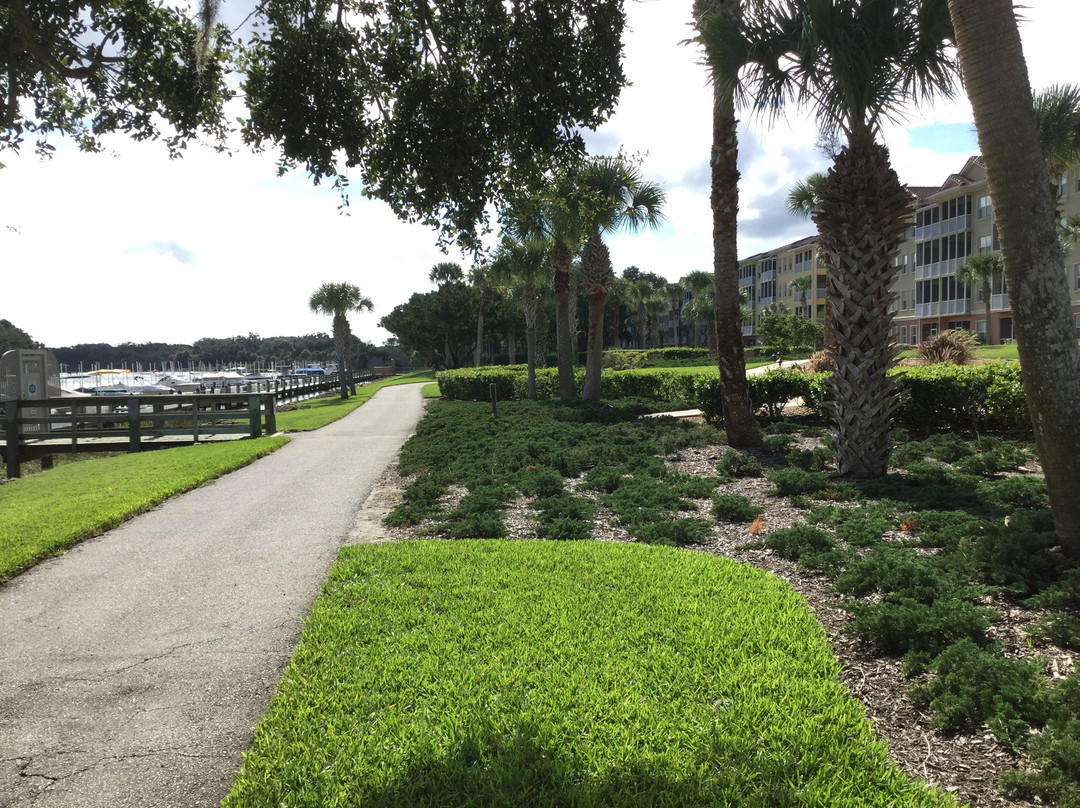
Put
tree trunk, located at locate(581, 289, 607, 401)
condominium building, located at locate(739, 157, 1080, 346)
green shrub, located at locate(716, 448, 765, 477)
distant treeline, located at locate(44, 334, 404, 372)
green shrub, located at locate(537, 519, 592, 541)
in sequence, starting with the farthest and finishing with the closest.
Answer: distant treeline, located at locate(44, 334, 404, 372) → condominium building, located at locate(739, 157, 1080, 346) → tree trunk, located at locate(581, 289, 607, 401) → green shrub, located at locate(716, 448, 765, 477) → green shrub, located at locate(537, 519, 592, 541)

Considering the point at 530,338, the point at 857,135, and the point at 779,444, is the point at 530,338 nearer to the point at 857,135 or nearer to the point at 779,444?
the point at 779,444

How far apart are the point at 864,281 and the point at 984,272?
3781 cm

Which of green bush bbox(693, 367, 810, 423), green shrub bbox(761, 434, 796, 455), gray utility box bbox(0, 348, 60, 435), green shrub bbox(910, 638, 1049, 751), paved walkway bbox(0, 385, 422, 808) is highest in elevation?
gray utility box bbox(0, 348, 60, 435)

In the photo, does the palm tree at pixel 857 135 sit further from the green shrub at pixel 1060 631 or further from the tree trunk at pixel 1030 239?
the green shrub at pixel 1060 631

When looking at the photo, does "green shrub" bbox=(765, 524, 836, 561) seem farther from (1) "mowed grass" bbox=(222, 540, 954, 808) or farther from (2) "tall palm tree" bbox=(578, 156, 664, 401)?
(2) "tall palm tree" bbox=(578, 156, 664, 401)

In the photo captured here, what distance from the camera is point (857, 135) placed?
30.5 ft

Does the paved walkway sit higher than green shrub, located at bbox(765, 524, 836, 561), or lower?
lower

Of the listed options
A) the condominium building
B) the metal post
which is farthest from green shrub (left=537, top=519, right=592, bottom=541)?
the condominium building

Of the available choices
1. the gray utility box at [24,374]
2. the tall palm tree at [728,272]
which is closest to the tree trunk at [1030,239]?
the tall palm tree at [728,272]

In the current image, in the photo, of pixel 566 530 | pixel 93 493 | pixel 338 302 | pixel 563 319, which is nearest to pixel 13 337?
pixel 338 302

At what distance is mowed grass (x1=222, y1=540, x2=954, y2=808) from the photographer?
3.02m

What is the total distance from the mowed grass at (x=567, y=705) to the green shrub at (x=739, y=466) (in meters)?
4.67

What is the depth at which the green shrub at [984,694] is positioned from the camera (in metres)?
3.32

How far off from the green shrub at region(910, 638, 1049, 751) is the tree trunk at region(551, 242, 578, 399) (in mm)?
22181
